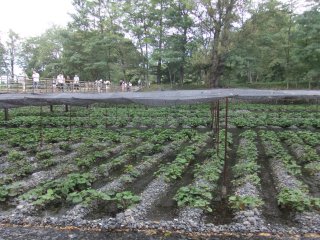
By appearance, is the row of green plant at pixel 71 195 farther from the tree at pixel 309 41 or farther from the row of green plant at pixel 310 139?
the tree at pixel 309 41

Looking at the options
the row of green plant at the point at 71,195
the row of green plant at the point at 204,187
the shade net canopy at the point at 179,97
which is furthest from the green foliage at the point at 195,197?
the shade net canopy at the point at 179,97

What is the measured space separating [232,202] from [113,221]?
1.99 metres

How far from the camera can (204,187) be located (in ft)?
18.1

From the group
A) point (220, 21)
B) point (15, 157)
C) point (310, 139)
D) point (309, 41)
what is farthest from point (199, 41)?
point (15, 157)

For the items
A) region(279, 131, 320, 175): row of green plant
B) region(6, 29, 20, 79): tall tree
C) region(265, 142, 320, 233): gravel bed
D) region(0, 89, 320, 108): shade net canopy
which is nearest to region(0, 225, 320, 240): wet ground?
region(265, 142, 320, 233): gravel bed

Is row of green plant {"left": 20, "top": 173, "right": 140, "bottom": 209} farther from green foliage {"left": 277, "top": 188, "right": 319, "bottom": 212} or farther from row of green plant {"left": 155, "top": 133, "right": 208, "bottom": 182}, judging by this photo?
green foliage {"left": 277, "top": 188, "right": 319, "bottom": 212}

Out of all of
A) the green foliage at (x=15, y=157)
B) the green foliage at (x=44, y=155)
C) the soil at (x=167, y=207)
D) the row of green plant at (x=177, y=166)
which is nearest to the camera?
the soil at (x=167, y=207)

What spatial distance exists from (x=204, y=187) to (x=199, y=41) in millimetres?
25284

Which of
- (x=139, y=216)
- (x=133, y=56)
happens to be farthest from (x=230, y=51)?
(x=139, y=216)

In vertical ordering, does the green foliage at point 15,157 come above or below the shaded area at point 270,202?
above

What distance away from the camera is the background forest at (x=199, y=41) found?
77.3 feet

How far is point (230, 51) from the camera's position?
24.8 metres

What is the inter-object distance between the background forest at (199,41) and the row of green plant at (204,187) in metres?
17.3

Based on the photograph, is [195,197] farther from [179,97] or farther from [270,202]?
[179,97]
